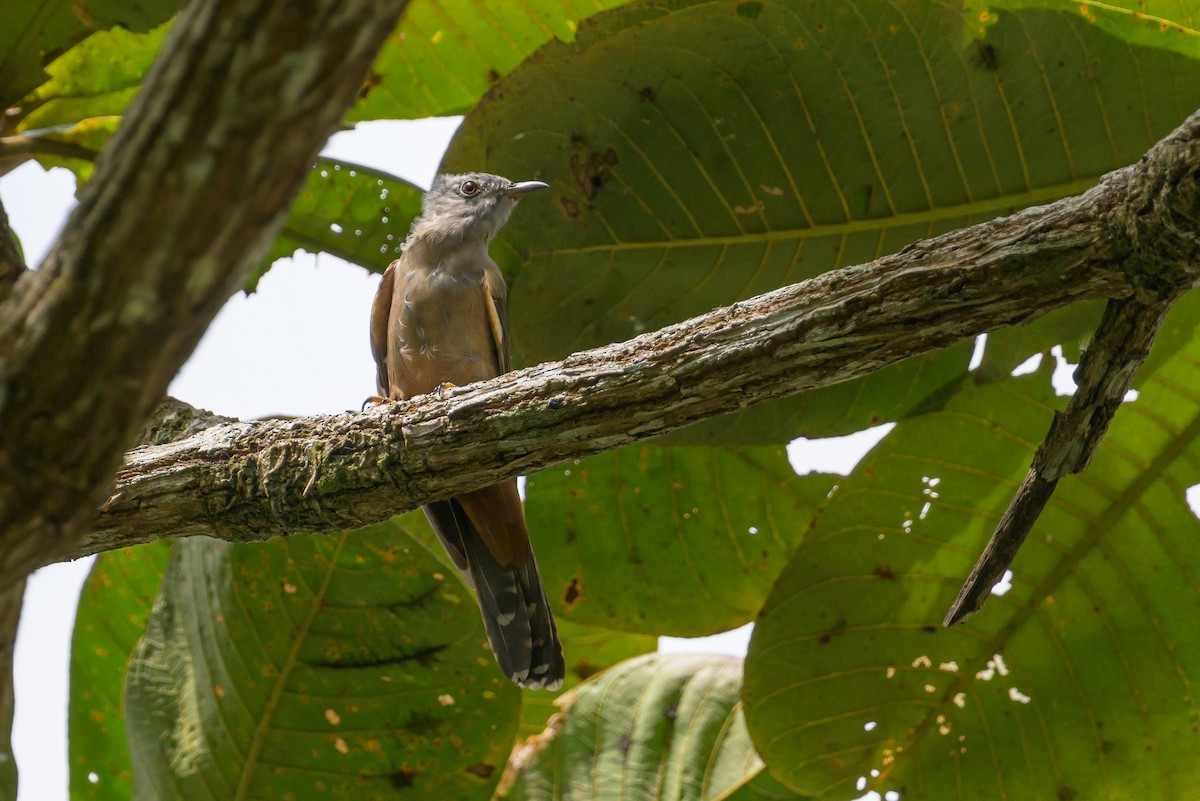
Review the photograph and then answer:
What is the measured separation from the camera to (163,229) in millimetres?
1169

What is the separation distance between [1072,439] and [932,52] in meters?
1.50

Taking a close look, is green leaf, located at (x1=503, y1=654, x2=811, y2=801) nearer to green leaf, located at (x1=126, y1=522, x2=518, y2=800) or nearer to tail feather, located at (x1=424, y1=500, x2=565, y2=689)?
tail feather, located at (x1=424, y1=500, x2=565, y2=689)

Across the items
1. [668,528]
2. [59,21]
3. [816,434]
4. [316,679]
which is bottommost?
[316,679]

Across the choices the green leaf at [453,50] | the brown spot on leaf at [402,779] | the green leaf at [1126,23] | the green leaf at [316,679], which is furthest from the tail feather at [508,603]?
the green leaf at [1126,23]

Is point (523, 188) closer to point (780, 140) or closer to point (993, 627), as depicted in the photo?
point (780, 140)

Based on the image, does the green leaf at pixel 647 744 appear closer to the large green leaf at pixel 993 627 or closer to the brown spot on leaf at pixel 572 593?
the brown spot on leaf at pixel 572 593

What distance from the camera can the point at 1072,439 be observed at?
2.08 meters

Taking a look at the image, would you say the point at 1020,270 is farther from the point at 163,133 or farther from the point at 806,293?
the point at 163,133

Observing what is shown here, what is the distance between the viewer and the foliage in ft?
10.3

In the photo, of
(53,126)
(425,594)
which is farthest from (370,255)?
(425,594)

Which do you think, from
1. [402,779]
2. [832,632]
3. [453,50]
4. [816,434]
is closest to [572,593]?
[402,779]

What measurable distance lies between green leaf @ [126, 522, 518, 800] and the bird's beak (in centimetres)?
117

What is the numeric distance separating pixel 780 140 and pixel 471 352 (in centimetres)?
147

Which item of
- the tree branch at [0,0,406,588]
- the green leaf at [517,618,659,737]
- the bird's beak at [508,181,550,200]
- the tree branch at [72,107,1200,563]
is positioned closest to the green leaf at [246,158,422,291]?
the bird's beak at [508,181,550,200]
